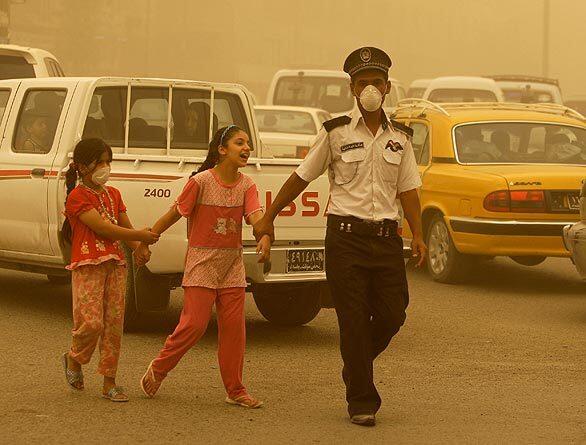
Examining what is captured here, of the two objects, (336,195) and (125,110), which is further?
(125,110)

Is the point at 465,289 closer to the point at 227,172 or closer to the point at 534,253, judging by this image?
the point at 534,253

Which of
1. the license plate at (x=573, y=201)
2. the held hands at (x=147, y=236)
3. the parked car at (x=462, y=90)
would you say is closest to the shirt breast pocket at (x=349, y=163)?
the held hands at (x=147, y=236)

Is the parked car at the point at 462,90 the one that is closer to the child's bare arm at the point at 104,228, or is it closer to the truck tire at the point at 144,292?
the truck tire at the point at 144,292

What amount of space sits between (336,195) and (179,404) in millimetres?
1352

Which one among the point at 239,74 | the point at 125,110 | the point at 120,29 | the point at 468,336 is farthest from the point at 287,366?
the point at 239,74

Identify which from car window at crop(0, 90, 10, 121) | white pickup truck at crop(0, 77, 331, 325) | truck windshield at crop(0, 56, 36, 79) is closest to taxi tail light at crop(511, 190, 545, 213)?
white pickup truck at crop(0, 77, 331, 325)

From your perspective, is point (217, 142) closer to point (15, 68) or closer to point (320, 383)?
point (320, 383)

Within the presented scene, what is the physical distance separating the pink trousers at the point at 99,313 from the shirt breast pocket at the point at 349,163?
134cm

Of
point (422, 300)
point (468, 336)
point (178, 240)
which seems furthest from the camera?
point (422, 300)

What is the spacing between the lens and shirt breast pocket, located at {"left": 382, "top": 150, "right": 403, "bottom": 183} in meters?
8.07

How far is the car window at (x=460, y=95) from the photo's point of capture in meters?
29.1

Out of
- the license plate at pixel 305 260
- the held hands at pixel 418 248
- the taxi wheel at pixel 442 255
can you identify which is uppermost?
the held hands at pixel 418 248

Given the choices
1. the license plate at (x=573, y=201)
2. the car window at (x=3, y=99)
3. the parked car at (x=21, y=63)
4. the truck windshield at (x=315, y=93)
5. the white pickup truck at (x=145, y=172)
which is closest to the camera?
the white pickup truck at (x=145, y=172)

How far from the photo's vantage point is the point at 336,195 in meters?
8.13
